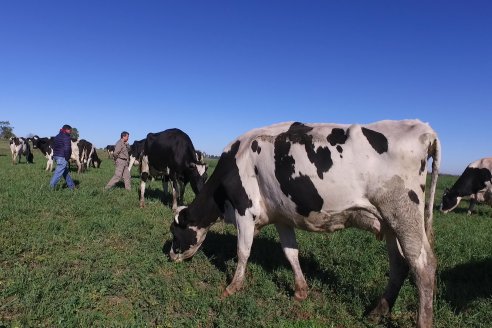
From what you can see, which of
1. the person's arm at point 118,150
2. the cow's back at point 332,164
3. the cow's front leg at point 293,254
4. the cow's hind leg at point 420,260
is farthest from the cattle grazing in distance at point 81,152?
the cow's hind leg at point 420,260

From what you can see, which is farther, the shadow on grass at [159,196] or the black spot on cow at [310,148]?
the shadow on grass at [159,196]

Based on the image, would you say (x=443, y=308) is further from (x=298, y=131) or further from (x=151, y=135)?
(x=151, y=135)

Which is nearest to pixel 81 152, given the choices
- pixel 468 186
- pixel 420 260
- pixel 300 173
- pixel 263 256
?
pixel 263 256

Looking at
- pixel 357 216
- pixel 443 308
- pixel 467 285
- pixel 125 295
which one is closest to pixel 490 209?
pixel 467 285

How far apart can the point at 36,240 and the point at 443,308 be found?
642cm

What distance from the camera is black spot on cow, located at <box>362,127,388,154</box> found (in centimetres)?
411

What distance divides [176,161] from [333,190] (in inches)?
281

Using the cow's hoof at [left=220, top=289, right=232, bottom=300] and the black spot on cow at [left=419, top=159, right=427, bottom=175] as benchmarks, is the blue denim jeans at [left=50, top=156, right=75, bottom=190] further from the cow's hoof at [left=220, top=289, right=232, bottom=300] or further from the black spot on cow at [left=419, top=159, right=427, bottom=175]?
the black spot on cow at [left=419, top=159, right=427, bottom=175]

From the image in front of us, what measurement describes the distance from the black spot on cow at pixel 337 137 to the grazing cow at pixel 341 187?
0.04 feet

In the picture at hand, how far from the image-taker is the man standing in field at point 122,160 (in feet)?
46.1

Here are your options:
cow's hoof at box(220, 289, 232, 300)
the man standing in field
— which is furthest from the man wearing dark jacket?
cow's hoof at box(220, 289, 232, 300)

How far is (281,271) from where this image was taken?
586 cm

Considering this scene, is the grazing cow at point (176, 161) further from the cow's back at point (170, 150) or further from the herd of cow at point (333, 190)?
the herd of cow at point (333, 190)

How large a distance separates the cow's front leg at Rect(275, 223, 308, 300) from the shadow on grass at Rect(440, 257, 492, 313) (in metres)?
1.92
